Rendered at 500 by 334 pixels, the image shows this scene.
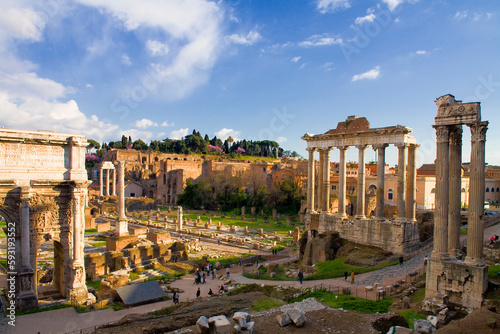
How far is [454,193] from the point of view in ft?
35.9

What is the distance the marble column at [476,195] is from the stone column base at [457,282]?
0.93 feet

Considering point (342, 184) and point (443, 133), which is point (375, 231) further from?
point (443, 133)

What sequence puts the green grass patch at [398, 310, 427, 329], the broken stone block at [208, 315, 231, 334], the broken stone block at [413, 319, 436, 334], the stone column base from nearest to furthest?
the broken stone block at [413, 319, 436, 334] → the broken stone block at [208, 315, 231, 334] → the green grass patch at [398, 310, 427, 329] → the stone column base

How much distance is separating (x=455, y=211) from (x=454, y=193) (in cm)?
58

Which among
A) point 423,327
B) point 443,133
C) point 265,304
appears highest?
→ point 443,133

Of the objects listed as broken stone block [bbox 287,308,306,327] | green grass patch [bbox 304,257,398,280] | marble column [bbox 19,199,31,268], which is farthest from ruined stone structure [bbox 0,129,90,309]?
green grass patch [bbox 304,257,398,280]

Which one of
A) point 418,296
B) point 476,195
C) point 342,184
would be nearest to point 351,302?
point 418,296

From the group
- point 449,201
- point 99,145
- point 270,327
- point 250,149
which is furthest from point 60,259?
point 99,145

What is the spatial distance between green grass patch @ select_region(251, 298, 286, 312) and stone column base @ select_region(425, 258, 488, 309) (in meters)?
4.68

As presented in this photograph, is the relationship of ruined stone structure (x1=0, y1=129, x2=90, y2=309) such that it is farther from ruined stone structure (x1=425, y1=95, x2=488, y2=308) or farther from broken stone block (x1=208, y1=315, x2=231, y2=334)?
ruined stone structure (x1=425, y1=95, x2=488, y2=308)

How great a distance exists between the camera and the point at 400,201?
1748 centimetres

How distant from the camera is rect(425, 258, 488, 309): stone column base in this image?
9695 millimetres

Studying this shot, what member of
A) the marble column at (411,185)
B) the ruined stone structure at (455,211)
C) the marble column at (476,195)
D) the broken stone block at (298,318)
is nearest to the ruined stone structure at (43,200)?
the broken stone block at (298,318)

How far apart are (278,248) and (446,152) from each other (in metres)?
17.4
